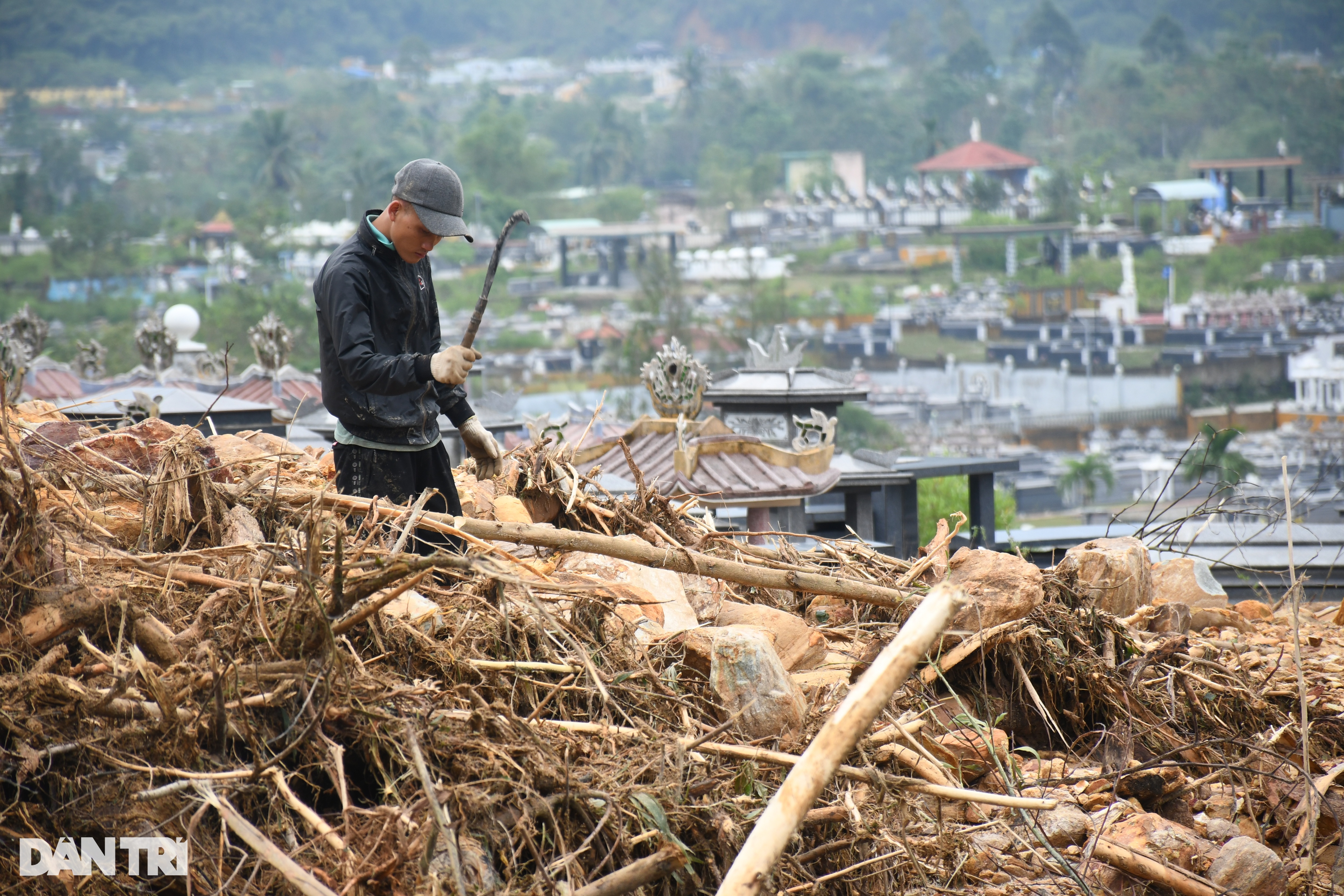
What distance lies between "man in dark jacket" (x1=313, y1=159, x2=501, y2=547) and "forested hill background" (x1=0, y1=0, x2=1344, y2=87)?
304 ft

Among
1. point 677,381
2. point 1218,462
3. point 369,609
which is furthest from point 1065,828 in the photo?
point 1218,462

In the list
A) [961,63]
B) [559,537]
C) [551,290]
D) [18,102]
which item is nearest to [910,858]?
[559,537]

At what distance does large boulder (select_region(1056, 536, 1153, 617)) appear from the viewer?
371 centimetres

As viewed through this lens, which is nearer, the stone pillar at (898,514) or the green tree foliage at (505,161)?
the stone pillar at (898,514)

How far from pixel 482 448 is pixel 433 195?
0.75m

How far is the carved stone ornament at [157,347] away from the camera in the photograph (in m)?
12.9

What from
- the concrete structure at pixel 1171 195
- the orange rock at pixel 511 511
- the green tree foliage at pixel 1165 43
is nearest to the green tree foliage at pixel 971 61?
the green tree foliage at pixel 1165 43

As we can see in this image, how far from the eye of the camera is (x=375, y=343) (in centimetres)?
323

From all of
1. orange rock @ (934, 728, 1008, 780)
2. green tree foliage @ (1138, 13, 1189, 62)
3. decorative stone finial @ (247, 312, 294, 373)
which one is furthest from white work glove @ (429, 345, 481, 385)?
green tree foliage @ (1138, 13, 1189, 62)

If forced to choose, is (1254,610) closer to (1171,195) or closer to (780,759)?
(780,759)

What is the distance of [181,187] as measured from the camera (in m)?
77.5

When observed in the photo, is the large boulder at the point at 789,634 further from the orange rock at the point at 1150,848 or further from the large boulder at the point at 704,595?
the orange rock at the point at 1150,848

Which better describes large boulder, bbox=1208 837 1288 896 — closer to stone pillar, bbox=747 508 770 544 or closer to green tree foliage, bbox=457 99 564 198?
stone pillar, bbox=747 508 770 544

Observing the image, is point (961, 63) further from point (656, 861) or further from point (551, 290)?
point (656, 861)
